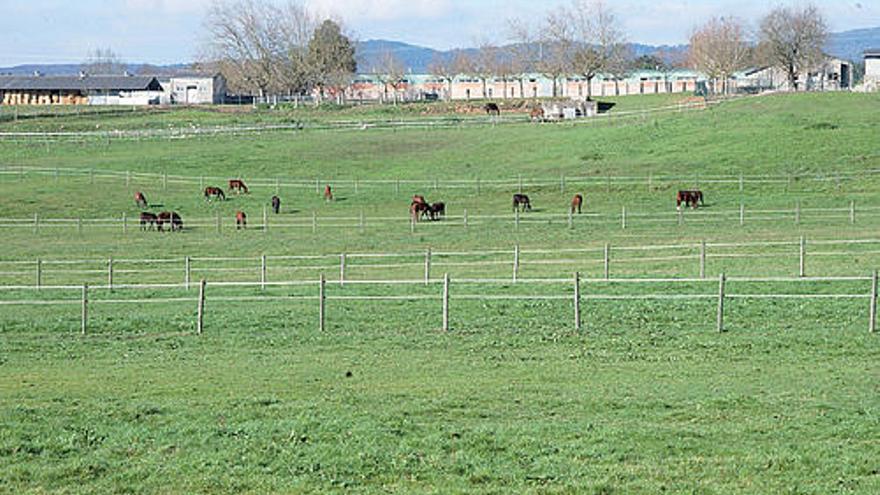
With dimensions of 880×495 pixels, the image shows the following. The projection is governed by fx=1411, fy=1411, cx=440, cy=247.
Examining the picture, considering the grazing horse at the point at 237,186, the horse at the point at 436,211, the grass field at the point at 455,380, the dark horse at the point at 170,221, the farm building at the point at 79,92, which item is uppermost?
the farm building at the point at 79,92

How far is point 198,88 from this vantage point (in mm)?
173000

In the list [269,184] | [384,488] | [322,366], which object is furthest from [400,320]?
[269,184]

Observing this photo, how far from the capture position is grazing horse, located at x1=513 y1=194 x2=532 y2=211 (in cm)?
5932

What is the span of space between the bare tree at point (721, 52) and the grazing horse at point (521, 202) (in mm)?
76925

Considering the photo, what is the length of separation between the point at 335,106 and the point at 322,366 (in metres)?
110

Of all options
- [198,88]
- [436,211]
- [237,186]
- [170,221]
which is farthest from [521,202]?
[198,88]

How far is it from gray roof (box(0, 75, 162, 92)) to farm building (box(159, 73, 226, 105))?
17.6ft

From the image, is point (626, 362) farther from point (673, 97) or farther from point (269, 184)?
point (673, 97)

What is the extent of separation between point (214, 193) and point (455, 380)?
4720 centimetres

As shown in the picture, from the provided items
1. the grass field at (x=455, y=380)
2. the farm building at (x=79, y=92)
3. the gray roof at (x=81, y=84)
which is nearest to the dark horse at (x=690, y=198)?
the grass field at (x=455, y=380)

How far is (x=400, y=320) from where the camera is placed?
96.3 feet

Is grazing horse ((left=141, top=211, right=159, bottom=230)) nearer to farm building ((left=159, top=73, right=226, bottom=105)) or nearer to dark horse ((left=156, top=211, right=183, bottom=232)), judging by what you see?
dark horse ((left=156, top=211, right=183, bottom=232))

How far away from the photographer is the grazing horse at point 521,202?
59.3 metres

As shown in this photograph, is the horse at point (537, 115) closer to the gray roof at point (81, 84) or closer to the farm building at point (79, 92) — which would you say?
the farm building at point (79, 92)
